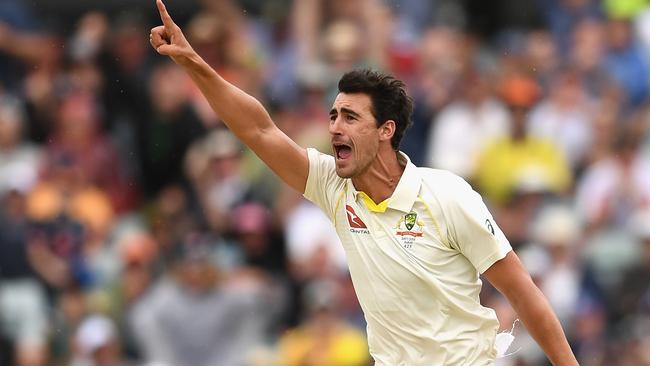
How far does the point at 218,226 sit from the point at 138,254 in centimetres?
70

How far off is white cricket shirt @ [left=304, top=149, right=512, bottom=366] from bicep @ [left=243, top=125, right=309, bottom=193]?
380mm

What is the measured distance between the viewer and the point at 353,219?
6.59m

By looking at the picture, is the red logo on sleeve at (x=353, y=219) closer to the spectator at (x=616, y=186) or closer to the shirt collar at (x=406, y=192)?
the shirt collar at (x=406, y=192)

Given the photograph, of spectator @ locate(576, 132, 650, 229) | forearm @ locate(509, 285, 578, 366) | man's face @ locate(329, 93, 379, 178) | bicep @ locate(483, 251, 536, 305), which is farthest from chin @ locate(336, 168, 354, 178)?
spectator @ locate(576, 132, 650, 229)

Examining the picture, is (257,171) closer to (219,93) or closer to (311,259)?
(311,259)

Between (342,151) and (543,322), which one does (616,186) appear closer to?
(543,322)

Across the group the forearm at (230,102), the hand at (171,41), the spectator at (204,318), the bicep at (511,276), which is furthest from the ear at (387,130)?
the spectator at (204,318)

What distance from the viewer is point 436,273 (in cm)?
643

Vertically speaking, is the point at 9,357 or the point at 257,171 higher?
the point at 257,171

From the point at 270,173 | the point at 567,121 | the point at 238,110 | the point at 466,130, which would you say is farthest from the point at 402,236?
the point at 567,121

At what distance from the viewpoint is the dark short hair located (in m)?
6.49

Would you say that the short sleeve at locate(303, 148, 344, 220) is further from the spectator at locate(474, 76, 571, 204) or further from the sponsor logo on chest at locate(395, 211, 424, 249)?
the spectator at locate(474, 76, 571, 204)

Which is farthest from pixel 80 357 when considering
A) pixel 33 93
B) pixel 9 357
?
pixel 33 93

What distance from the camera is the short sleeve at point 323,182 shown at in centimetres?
671
